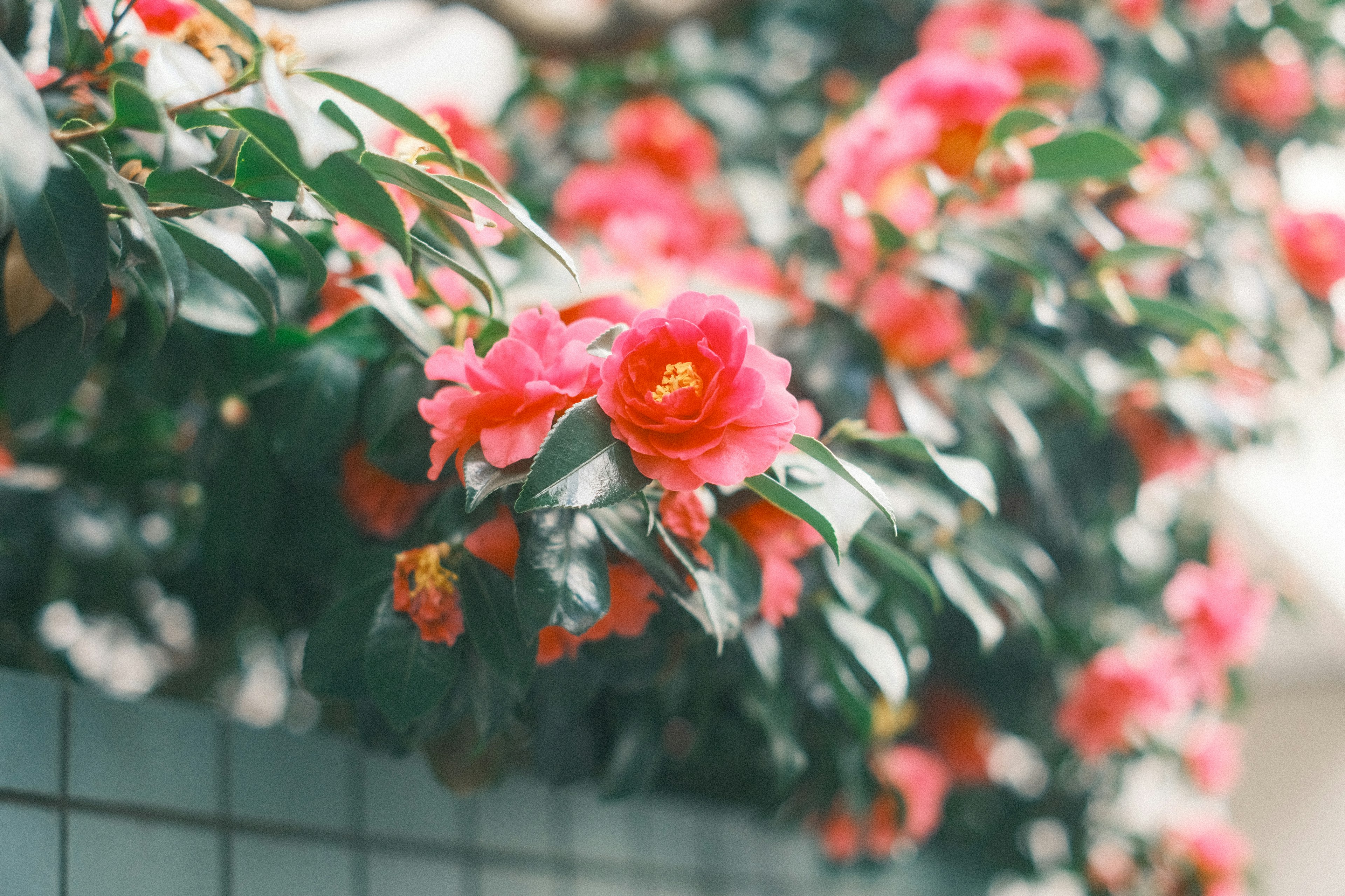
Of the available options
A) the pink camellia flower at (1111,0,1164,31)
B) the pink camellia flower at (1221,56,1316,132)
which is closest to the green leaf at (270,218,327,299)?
the pink camellia flower at (1111,0,1164,31)

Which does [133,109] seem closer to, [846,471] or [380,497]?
[380,497]

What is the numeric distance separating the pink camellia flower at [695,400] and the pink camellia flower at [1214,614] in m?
1.17

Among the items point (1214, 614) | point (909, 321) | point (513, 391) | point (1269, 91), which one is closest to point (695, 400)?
point (513, 391)

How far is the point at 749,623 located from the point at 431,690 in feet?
0.87

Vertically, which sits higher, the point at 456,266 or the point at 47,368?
the point at 456,266

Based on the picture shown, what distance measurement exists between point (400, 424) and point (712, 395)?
310 mm

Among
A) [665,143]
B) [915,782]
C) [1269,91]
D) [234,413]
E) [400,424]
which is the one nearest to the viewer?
[400,424]

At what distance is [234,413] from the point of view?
95cm

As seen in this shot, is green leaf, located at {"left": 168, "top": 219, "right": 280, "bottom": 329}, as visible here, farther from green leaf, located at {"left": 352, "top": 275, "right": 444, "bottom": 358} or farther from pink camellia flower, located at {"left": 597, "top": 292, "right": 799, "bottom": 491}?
pink camellia flower, located at {"left": 597, "top": 292, "right": 799, "bottom": 491}

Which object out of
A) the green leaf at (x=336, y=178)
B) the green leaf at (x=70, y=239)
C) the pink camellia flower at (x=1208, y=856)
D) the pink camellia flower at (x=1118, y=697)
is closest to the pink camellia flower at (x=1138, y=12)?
the pink camellia flower at (x=1118, y=697)

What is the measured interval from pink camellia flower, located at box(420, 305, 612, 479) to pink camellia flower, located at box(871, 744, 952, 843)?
0.94 m

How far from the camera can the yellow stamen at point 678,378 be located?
1.92 feet

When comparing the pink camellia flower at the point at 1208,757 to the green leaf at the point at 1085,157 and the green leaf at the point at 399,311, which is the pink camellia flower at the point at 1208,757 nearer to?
the green leaf at the point at 1085,157

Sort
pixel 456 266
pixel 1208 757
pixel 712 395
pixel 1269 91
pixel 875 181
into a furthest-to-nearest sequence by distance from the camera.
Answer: pixel 1269 91
pixel 1208 757
pixel 875 181
pixel 456 266
pixel 712 395
